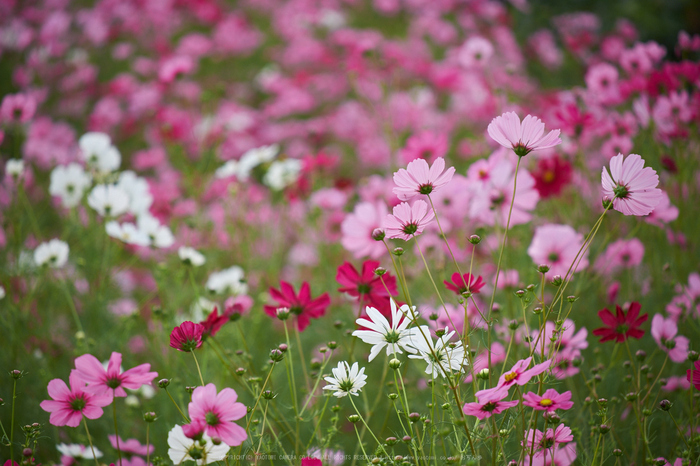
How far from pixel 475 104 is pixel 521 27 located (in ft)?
1.13

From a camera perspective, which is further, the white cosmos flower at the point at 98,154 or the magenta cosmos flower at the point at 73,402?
the white cosmos flower at the point at 98,154

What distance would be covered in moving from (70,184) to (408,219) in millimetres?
977

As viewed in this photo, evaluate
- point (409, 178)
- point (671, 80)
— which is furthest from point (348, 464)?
point (671, 80)

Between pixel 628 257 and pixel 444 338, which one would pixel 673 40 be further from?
pixel 444 338

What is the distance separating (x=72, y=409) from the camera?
0.64 meters

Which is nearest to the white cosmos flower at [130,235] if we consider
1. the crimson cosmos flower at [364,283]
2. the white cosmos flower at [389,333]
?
the crimson cosmos flower at [364,283]

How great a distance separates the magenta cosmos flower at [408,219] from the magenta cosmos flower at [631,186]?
204mm

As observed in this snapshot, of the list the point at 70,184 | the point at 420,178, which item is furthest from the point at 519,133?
the point at 70,184

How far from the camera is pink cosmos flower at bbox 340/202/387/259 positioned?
0.97 m

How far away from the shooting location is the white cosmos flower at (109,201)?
1090 millimetres

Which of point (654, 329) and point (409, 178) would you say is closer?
point (409, 178)

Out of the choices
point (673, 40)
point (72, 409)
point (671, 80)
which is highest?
point (673, 40)

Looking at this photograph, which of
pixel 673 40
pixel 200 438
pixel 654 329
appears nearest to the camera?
pixel 200 438

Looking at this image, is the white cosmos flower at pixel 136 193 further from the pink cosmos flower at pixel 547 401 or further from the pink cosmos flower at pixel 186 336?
the pink cosmos flower at pixel 547 401
